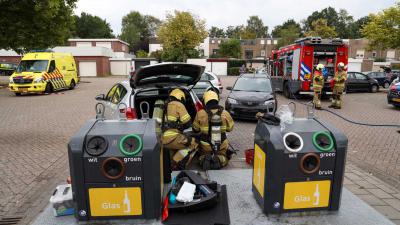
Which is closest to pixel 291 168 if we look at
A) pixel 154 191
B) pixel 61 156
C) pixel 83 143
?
pixel 154 191

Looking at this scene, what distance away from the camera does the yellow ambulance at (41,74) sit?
17484 mm

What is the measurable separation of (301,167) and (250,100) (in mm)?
6800

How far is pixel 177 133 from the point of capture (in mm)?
4703

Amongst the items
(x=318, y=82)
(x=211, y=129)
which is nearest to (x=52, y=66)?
(x=318, y=82)

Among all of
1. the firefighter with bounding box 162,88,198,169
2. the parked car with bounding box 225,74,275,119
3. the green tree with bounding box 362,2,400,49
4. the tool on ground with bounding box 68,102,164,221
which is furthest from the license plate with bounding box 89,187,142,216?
the green tree with bounding box 362,2,400,49

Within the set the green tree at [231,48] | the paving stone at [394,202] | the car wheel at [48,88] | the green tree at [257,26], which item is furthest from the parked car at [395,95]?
the green tree at [257,26]

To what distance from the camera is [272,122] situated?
131 inches

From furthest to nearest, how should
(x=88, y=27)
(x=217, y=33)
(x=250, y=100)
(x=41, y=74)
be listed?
1. (x=217, y=33)
2. (x=88, y=27)
3. (x=41, y=74)
4. (x=250, y=100)

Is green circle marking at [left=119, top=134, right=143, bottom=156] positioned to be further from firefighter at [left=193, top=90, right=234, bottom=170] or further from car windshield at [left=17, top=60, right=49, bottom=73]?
car windshield at [left=17, top=60, right=49, bottom=73]

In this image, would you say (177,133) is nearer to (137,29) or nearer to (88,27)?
(88,27)

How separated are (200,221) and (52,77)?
1860 centimetres

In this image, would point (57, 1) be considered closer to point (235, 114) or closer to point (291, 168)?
point (235, 114)

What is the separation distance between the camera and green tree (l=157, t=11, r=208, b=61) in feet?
136

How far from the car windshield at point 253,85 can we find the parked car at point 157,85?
554cm
